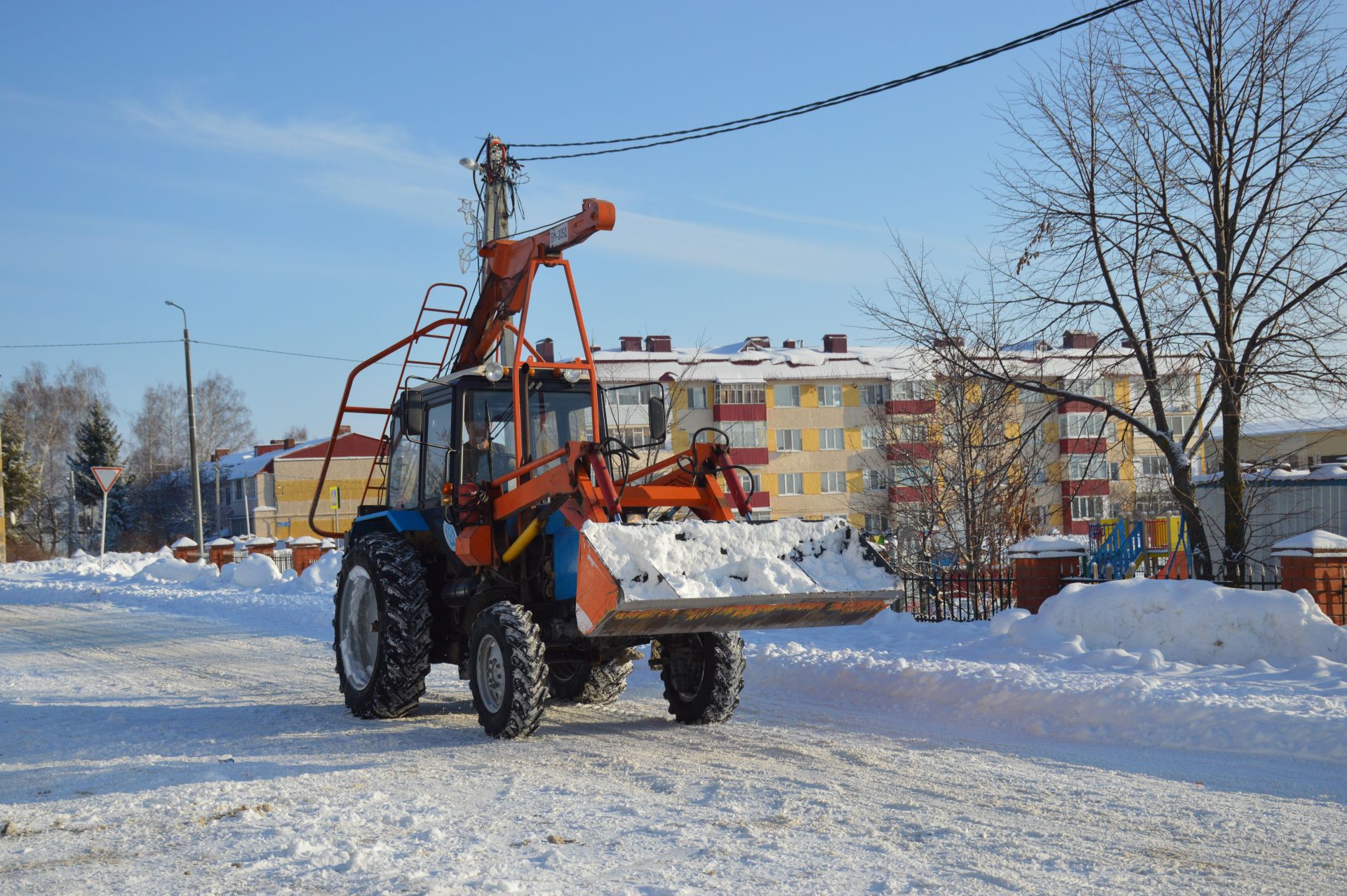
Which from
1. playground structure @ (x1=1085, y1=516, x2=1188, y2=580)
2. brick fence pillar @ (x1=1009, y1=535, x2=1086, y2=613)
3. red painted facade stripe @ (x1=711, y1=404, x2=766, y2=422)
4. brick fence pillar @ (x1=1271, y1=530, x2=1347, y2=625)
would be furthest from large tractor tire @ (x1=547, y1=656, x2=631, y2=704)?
red painted facade stripe @ (x1=711, y1=404, x2=766, y2=422)

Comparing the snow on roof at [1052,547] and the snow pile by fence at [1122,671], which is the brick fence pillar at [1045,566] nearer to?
the snow on roof at [1052,547]

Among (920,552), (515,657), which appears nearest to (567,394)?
(515,657)

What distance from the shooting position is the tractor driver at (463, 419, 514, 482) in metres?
8.80

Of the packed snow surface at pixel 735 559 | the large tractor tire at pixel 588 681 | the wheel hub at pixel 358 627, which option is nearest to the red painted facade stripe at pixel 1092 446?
the large tractor tire at pixel 588 681

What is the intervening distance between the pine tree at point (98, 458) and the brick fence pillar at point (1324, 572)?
2652 inches

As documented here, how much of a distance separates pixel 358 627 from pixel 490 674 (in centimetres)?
214

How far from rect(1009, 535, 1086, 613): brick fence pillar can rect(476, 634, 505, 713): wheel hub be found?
798 centimetres

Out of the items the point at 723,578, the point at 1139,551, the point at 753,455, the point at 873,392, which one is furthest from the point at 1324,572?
the point at 873,392

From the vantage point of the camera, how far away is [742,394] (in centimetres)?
5888

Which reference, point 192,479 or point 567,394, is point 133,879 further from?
point 192,479

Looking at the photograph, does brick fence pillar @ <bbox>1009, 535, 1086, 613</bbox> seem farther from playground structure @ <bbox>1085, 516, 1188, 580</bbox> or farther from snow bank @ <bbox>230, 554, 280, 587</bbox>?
snow bank @ <bbox>230, 554, 280, 587</bbox>

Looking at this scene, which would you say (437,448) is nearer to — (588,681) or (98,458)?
(588,681)

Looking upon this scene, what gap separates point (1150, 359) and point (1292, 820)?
10.4 metres

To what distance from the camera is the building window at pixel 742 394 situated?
191ft
